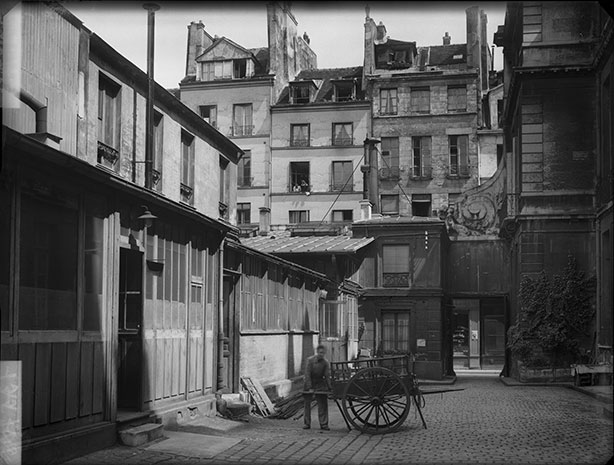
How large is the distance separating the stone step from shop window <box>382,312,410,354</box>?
2564cm

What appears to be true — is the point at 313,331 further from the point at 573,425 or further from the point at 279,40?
the point at 279,40

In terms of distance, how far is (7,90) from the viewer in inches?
459

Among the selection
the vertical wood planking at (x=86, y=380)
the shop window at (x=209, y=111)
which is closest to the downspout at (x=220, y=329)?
the vertical wood planking at (x=86, y=380)

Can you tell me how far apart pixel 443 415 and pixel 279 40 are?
38.2 m

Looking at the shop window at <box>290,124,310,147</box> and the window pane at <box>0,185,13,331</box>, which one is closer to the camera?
the window pane at <box>0,185,13,331</box>

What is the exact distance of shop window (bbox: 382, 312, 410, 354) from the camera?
126 ft

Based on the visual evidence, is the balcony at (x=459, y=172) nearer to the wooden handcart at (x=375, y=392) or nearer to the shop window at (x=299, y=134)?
the shop window at (x=299, y=134)

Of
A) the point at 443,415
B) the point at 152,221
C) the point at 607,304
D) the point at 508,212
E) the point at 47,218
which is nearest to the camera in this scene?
the point at 47,218

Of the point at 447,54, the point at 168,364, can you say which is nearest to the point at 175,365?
the point at 168,364

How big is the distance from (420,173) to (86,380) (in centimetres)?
4090

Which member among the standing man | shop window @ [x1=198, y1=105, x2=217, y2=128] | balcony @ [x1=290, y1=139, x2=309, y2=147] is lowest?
the standing man

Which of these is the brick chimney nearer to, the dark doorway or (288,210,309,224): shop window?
(288,210,309,224): shop window

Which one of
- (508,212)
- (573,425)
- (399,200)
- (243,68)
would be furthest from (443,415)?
(243,68)

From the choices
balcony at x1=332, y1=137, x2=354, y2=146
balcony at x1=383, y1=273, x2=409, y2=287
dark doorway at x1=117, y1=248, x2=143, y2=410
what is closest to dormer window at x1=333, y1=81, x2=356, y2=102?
balcony at x1=332, y1=137, x2=354, y2=146
